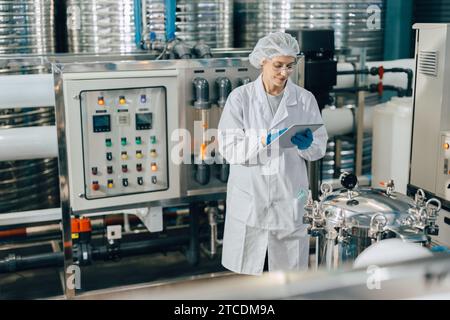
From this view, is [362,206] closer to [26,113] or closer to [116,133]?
[116,133]

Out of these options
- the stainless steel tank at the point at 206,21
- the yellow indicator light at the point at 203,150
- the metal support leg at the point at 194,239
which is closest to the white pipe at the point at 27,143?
the yellow indicator light at the point at 203,150

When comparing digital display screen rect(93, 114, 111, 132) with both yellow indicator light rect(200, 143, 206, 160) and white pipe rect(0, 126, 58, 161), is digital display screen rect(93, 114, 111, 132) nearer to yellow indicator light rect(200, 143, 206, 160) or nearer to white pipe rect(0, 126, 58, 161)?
white pipe rect(0, 126, 58, 161)

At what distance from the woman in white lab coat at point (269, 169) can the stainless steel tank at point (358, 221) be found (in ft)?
2.03

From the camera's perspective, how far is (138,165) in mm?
3594

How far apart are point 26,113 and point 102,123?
1120 millimetres

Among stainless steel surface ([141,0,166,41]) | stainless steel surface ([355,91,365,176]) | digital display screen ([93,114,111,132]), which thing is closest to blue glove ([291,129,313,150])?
digital display screen ([93,114,111,132])

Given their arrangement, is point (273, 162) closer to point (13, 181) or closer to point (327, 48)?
point (327, 48)

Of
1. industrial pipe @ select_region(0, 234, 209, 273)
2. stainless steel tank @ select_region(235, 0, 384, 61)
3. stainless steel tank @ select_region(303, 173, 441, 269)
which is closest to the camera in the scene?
stainless steel tank @ select_region(303, 173, 441, 269)

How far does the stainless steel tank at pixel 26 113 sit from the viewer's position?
4.29m

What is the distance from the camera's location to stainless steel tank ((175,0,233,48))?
185 inches

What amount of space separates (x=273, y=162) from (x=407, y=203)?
0.80 m

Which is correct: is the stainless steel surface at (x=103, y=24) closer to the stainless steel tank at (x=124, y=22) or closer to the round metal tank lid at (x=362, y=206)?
the stainless steel tank at (x=124, y=22)

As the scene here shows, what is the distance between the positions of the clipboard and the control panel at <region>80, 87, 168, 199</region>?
38.8 inches

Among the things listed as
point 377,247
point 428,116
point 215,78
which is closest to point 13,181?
point 215,78
